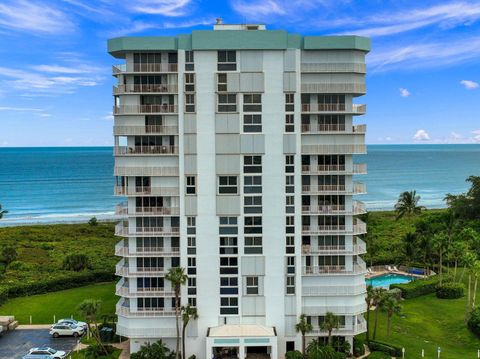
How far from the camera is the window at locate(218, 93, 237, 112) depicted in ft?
152

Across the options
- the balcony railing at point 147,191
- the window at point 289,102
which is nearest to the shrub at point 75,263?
the balcony railing at point 147,191

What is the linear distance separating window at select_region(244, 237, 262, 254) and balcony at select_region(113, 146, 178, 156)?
10.6 meters

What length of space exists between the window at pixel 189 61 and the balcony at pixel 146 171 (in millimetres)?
9251

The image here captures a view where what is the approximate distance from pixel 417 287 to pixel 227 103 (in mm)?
39432

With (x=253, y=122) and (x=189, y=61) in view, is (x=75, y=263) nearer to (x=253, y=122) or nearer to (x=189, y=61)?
(x=189, y=61)

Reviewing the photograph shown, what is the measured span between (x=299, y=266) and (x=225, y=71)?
19324mm

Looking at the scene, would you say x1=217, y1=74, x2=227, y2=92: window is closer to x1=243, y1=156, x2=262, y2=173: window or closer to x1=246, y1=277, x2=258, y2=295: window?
x1=243, y1=156, x2=262, y2=173: window

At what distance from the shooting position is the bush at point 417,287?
220 feet

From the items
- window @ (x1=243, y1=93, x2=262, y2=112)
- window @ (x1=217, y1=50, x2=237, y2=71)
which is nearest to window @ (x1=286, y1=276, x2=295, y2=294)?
window @ (x1=243, y1=93, x2=262, y2=112)

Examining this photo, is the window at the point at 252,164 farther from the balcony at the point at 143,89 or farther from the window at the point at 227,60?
the balcony at the point at 143,89

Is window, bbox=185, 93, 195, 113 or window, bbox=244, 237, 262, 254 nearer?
window, bbox=185, 93, 195, 113

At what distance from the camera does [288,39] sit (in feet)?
151

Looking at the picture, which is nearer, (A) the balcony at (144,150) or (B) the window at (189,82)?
(B) the window at (189,82)

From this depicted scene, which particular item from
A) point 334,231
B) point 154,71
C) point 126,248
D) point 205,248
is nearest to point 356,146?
point 334,231
